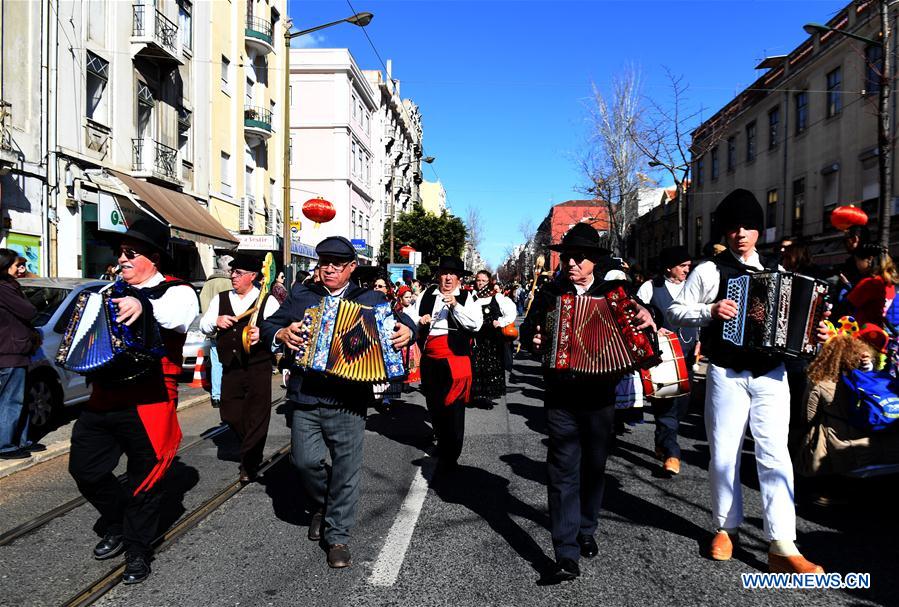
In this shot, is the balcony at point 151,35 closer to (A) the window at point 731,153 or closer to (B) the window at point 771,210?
(B) the window at point 771,210

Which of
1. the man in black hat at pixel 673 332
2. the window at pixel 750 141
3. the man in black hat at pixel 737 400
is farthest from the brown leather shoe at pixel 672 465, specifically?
the window at pixel 750 141

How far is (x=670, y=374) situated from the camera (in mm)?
6004

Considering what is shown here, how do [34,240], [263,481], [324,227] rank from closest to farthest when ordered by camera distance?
[263,481] → [34,240] → [324,227]

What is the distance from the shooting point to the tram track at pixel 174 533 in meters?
3.47

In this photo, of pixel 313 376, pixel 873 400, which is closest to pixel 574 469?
pixel 313 376

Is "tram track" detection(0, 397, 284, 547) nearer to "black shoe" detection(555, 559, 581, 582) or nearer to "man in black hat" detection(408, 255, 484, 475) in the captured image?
"man in black hat" detection(408, 255, 484, 475)

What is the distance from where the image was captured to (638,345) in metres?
3.82

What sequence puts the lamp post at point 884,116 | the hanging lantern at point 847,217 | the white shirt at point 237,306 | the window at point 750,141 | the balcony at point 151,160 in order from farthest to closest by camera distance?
the window at point 750,141 → the balcony at point 151,160 → the lamp post at point 884,116 → the hanging lantern at point 847,217 → the white shirt at point 237,306

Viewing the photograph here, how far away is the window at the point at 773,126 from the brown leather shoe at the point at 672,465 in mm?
27754

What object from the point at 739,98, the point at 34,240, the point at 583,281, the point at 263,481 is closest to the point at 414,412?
the point at 263,481

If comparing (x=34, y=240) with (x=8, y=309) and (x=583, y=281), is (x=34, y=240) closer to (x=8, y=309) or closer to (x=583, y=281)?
(x=8, y=309)

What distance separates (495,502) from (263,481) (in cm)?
208

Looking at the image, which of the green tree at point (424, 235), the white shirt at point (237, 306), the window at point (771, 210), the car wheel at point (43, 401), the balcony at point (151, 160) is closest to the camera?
the white shirt at point (237, 306)

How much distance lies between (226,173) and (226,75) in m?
3.65
